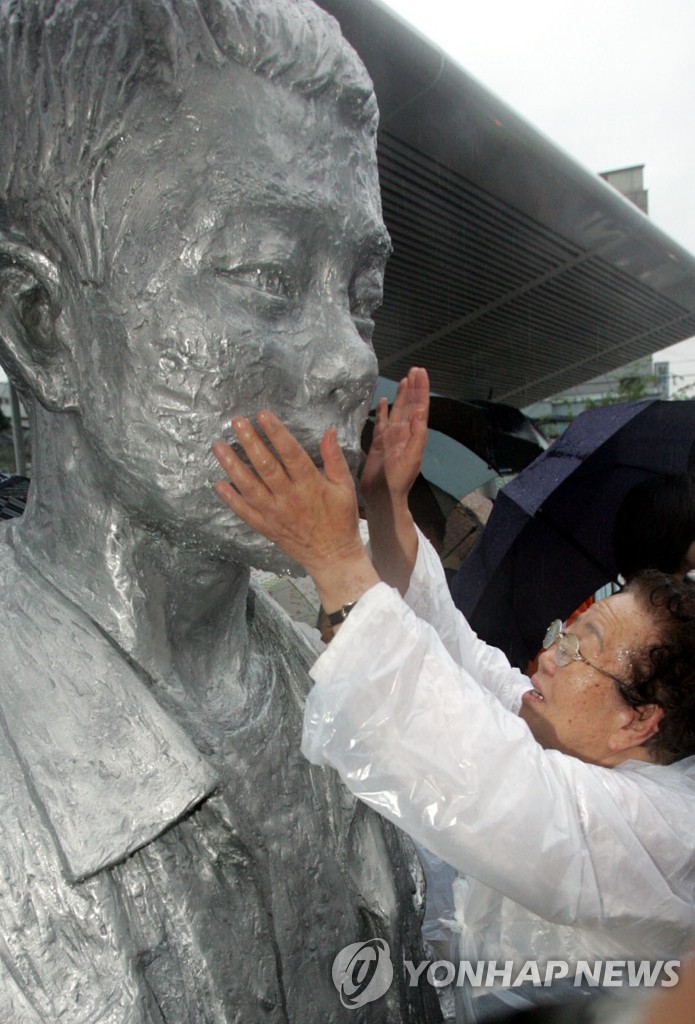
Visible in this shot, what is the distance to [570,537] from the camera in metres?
2.97

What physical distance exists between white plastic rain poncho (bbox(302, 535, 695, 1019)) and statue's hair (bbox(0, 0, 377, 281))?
0.66 m

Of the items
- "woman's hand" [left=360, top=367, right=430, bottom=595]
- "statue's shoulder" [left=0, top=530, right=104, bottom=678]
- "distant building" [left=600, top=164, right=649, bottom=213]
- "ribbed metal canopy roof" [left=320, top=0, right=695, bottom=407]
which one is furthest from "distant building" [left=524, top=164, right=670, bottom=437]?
"statue's shoulder" [left=0, top=530, right=104, bottom=678]

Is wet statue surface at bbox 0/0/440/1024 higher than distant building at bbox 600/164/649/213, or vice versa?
distant building at bbox 600/164/649/213

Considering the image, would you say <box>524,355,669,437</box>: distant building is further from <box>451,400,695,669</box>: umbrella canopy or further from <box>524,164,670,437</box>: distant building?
<box>451,400,695,669</box>: umbrella canopy

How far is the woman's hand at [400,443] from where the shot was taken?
4.64 feet

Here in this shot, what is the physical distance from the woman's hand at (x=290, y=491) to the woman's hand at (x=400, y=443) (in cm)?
39

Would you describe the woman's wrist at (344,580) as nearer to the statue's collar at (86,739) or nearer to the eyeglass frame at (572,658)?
the statue's collar at (86,739)

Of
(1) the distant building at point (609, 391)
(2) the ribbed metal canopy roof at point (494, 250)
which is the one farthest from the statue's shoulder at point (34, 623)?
(1) the distant building at point (609, 391)

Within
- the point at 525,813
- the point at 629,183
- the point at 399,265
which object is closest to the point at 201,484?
the point at 525,813

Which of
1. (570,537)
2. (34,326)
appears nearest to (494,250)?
(570,537)

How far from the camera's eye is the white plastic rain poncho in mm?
1133

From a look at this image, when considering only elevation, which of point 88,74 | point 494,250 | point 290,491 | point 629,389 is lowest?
point 290,491

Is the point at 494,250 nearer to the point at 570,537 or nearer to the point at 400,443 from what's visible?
the point at 570,537

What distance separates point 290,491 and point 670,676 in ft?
3.36
